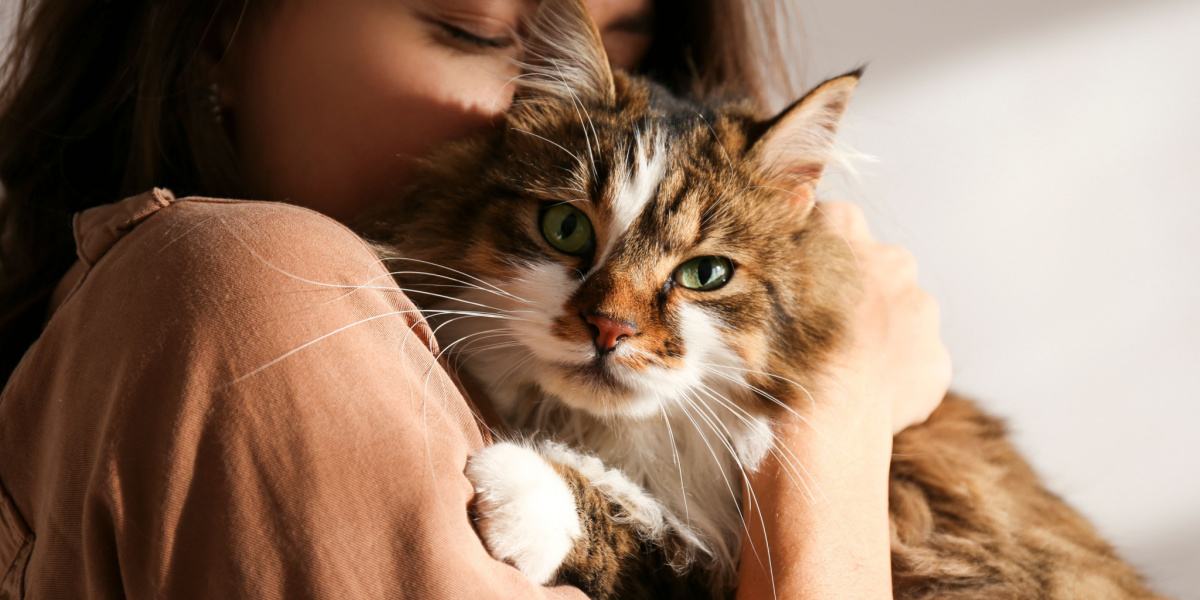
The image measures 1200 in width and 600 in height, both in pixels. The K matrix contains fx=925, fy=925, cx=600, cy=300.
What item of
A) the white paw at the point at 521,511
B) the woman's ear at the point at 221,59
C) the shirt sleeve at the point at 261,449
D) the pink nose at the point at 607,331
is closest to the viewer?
the shirt sleeve at the point at 261,449

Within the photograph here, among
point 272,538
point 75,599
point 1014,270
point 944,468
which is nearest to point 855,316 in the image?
point 944,468

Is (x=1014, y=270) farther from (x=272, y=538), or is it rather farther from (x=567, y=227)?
(x=272, y=538)

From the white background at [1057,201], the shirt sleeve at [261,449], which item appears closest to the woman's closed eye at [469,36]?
the shirt sleeve at [261,449]

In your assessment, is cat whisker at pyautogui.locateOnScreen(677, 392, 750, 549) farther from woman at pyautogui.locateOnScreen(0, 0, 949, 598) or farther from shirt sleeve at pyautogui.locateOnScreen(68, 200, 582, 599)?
shirt sleeve at pyautogui.locateOnScreen(68, 200, 582, 599)

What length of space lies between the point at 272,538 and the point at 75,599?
24 cm

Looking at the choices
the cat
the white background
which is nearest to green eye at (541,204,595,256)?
the cat

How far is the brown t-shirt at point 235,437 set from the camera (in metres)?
0.81

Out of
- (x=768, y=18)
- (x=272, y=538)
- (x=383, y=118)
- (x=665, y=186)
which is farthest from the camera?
(x=768, y=18)

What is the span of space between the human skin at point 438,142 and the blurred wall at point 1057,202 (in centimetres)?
101

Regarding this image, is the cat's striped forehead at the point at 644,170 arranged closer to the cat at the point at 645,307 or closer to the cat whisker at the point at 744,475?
the cat at the point at 645,307

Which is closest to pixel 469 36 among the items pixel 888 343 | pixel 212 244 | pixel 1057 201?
pixel 212 244

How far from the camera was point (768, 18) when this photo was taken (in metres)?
1.86

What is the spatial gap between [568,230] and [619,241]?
0.28 feet

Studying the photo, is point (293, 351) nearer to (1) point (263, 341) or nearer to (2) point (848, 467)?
(1) point (263, 341)
